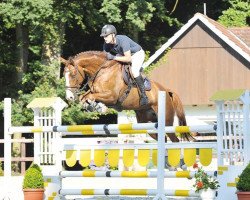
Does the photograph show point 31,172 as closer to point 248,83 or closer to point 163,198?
point 163,198

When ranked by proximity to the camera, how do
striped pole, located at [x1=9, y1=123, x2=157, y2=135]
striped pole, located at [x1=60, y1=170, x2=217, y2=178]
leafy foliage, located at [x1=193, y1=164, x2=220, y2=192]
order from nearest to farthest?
leafy foliage, located at [x1=193, y1=164, x2=220, y2=192]
striped pole, located at [x1=60, y1=170, x2=217, y2=178]
striped pole, located at [x1=9, y1=123, x2=157, y2=135]

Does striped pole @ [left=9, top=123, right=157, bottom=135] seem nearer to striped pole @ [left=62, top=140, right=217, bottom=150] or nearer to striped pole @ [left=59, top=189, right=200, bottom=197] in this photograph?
striped pole @ [left=62, top=140, right=217, bottom=150]

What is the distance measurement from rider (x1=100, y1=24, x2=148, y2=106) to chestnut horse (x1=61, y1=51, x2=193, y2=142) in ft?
0.33

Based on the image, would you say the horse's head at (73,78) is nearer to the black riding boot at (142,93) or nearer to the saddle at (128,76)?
the saddle at (128,76)

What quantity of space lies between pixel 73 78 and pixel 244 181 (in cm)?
387

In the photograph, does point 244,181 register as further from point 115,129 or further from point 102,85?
point 102,85

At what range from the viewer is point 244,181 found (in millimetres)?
9117

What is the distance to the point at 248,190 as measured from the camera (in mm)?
9070

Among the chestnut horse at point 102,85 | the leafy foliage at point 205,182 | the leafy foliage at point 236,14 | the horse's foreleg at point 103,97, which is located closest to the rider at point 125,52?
the chestnut horse at point 102,85

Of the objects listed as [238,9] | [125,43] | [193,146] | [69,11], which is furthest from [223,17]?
[193,146]

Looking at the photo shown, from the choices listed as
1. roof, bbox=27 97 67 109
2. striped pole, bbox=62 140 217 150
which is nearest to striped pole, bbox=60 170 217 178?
striped pole, bbox=62 140 217 150

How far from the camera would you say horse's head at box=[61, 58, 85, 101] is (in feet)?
39.8

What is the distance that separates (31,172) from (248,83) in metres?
21.5

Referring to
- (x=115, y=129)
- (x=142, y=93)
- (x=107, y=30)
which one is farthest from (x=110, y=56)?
(x=115, y=129)
